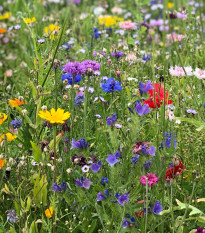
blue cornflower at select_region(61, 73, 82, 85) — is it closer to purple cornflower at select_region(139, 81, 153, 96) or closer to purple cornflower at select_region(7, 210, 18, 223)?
purple cornflower at select_region(139, 81, 153, 96)

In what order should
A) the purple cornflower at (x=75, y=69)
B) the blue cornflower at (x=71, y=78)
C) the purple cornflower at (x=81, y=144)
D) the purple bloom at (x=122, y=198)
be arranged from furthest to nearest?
the blue cornflower at (x=71, y=78)
the purple cornflower at (x=75, y=69)
the purple cornflower at (x=81, y=144)
the purple bloom at (x=122, y=198)

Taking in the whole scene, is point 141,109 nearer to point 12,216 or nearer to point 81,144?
point 81,144

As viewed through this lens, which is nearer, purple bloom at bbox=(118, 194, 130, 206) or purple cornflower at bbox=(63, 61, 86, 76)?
purple bloom at bbox=(118, 194, 130, 206)

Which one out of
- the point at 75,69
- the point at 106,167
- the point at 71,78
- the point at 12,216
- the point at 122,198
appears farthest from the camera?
the point at 71,78

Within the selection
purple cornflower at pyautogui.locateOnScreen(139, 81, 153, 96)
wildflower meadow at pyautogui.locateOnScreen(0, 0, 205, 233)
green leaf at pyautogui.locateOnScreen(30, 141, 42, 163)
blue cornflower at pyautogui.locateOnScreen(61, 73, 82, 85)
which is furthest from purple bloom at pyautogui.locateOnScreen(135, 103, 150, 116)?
blue cornflower at pyautogui.locateOnScreen(61, 73, 82, 85)

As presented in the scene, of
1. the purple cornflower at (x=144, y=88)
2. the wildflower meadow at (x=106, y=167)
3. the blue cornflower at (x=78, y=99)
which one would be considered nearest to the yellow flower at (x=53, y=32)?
the wildflower meadow at (x=106, y=167)

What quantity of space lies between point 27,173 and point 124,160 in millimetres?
457

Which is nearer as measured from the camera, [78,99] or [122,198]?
[122,198]

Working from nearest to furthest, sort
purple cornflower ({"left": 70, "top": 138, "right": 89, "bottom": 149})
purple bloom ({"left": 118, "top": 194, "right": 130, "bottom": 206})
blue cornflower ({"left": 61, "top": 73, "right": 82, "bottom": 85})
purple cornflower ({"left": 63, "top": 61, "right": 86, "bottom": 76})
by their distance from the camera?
purple bloom ({"left": 118, "top": 194, "right": 130, "bottom": 206}) < purple cornflower ({"left": 70, "top": 138, "right": 89, "bottom": 149}) < purple cornflower ({"left": 63, "top": 61, "right": 86, "bottom": 76}) < blue cornflower ({"left": 61, "top": 73, "right": 82, "bottom": 85})

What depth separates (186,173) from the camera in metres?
1.72

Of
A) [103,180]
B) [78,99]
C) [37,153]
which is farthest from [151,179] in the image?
[78,99]

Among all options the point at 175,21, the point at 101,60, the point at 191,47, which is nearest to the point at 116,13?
the point at 175,21

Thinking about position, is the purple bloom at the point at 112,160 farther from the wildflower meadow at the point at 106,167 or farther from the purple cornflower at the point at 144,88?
the purple cornflower at the point at 144,88

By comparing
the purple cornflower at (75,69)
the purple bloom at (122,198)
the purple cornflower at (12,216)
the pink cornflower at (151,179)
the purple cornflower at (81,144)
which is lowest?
the purple cornflower at (12,216)
